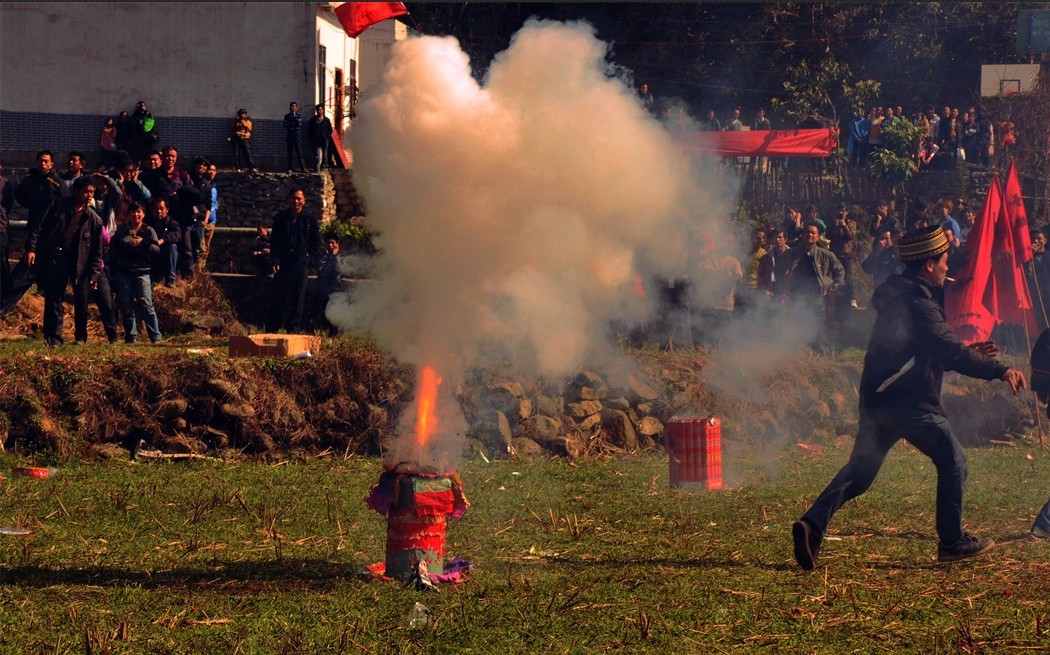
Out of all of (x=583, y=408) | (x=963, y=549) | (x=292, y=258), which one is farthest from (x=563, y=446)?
(x=963, y=549)

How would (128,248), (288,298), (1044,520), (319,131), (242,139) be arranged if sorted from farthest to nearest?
(242,139) → (319,131) → (288,298) → (128,248) → (1044,520)

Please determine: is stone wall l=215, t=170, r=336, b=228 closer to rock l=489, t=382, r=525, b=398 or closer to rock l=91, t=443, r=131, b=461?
rock l=489, t=382, r=525, b=398

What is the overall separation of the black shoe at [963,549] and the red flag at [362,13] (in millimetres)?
7015

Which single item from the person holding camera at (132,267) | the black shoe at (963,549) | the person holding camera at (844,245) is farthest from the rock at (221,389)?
the person holding camera at (844,245)

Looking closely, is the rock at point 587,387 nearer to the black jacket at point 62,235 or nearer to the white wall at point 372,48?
the black jacket at point 62,235

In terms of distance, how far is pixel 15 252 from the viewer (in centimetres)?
2198

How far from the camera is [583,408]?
14.7 meters

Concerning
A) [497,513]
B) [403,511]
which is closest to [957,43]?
[497,513]

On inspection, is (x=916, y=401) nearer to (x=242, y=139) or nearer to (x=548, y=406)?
(x=548, y=406)

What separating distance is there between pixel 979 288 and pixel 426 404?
8.02m

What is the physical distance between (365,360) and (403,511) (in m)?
6.18

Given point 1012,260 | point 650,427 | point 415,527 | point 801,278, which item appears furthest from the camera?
point 801,278

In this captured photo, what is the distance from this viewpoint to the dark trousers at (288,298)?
682 inches

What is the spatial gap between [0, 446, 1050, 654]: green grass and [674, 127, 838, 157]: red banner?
44.4 ft
